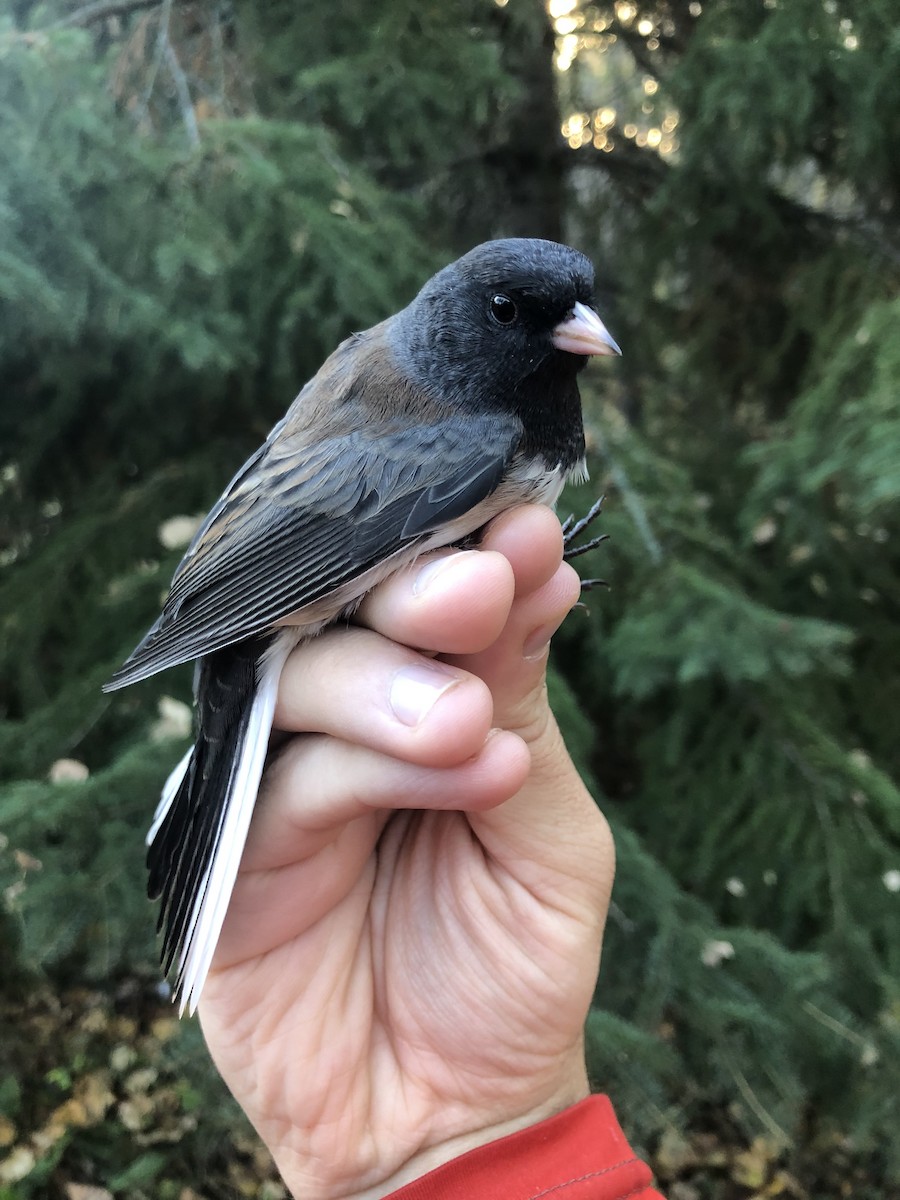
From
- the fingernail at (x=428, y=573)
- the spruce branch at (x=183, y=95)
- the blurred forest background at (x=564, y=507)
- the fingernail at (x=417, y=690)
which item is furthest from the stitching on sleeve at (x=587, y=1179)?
the spruce branch at (x=183, y=95)

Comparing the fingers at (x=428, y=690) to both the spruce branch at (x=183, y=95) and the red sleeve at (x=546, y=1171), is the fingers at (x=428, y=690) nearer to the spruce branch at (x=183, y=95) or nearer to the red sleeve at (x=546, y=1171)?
the red sleeve at (x=546, y=1171)

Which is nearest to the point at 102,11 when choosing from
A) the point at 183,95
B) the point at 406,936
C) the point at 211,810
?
the point at 183,95

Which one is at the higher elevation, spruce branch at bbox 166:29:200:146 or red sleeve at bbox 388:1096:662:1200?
spruce branch at bbox 166:29:200:146

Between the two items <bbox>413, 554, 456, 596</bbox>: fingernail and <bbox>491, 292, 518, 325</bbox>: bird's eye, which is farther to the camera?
<bbox>491, 292, 518, 325</bbox>: bird's eye

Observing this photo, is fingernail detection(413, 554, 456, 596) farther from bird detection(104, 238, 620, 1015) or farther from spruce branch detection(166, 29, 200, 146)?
spruce branch detection(166, 29, 200, 146)

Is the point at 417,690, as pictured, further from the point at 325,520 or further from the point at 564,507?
the point at 564,507

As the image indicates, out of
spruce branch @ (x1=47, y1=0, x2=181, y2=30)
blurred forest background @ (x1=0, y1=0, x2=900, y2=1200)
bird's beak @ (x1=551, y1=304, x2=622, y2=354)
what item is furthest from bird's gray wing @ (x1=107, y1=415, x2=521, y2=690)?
spruce branch @ (x1=47, y1=0, x2=181, y2=30)
